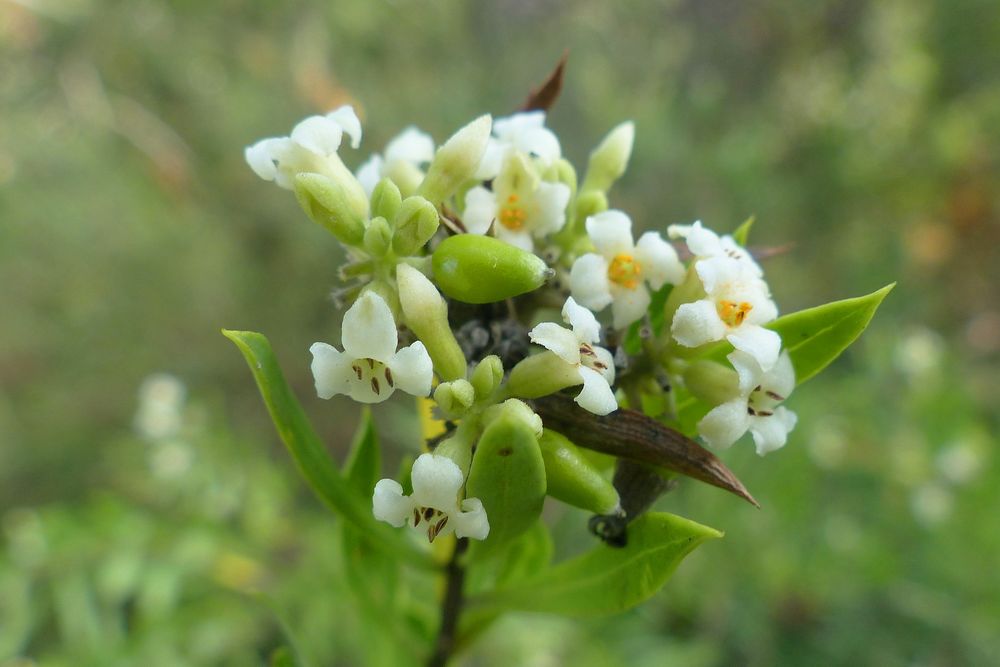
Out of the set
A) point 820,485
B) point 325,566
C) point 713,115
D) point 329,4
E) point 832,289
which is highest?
point 329,4

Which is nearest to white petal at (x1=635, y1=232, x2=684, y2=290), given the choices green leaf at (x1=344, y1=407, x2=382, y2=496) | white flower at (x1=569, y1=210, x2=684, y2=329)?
white flower at (x1=569, y1=210, x2=684, y2=329)

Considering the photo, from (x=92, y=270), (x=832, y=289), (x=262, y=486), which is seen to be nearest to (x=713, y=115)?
(x=832, y=289)

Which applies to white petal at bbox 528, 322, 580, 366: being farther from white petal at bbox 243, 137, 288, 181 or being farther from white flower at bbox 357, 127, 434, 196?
white petal at bbox 243, 137, 288, 181

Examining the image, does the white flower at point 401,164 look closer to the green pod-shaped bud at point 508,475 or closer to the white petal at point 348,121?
the white petal at point 348,121

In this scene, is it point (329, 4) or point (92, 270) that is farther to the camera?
point (329, 4)

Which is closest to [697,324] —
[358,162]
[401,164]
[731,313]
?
[731,313]

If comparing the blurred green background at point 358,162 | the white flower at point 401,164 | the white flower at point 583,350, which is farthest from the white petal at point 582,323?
the blurred green background at point 358,162

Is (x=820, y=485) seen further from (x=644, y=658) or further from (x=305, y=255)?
(x=305, y=255)

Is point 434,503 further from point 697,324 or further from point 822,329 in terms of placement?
point 822,329
